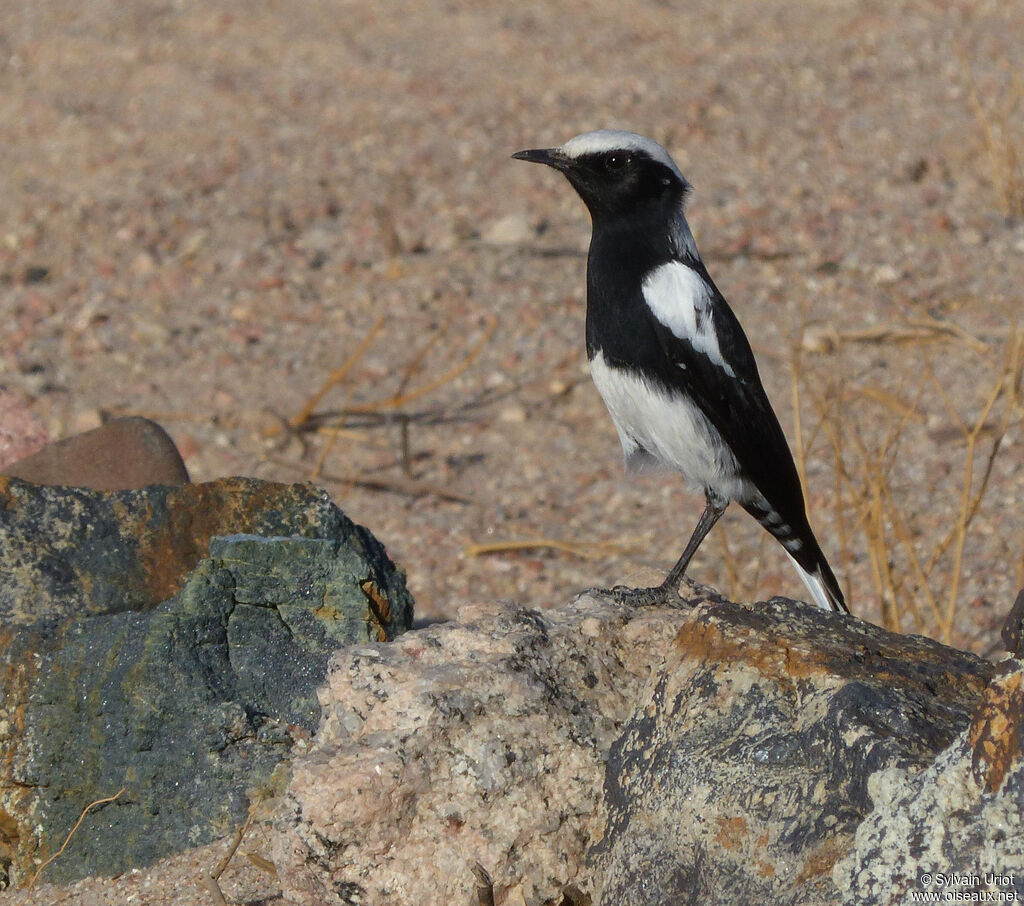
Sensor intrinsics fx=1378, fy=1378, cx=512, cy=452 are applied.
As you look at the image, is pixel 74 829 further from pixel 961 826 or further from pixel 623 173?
pixel 623 173

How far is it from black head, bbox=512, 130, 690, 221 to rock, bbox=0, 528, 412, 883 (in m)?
1.47

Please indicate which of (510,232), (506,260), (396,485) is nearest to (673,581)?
(396,485)

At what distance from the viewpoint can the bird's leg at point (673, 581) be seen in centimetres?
333

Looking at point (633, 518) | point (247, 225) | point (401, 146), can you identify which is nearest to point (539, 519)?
point (633, 518)

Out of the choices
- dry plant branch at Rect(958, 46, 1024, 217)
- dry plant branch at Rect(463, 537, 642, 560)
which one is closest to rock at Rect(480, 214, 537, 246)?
dry plant branch at Rect(958, 46, 1024, 217)

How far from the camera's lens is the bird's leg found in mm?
3326

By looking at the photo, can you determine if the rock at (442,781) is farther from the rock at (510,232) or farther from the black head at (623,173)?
the rock at (510,232)

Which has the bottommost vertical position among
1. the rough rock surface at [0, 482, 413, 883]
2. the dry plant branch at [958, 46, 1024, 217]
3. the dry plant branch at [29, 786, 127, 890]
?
the dry plant branch at [29, 786, 127, 890]

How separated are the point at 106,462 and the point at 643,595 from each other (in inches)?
65.9

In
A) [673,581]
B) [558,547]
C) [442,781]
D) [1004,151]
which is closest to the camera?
[442,781]

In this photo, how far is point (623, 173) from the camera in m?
3.84

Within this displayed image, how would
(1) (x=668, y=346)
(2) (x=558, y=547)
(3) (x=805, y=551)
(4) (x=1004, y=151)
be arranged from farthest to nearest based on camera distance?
1. (4) (x=1004, y=151)
2. (2) (x=558, y=547)
3. (3) (x=805, y=551)
4. (1) (x=668, y=346)

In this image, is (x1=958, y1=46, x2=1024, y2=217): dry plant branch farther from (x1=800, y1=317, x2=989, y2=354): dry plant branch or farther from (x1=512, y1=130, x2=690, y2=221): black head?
(x1=512, y1=130, x2=690, y2=221): black head

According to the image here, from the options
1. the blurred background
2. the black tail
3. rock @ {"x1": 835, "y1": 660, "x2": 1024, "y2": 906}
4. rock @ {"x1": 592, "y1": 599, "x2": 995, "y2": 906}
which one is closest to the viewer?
rock @ {"x1": 835, "y1": 660, "x2": 1024, "y2": 906}
